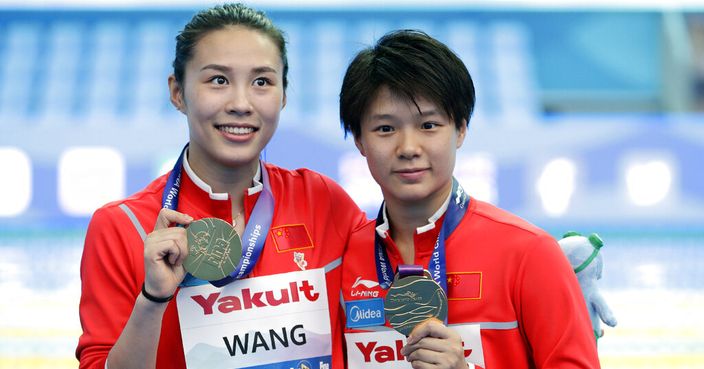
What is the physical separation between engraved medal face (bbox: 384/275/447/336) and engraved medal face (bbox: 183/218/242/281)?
0.38m

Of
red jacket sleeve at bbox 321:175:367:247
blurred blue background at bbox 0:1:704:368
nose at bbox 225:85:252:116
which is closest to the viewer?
nose at bbox 225:85:252:116

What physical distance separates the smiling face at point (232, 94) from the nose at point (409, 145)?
0.34 metres

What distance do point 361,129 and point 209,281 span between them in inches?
19.7

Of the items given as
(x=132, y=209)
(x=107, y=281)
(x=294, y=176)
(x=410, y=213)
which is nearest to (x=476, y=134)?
(x=294, y=176)

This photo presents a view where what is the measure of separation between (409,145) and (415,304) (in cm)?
36

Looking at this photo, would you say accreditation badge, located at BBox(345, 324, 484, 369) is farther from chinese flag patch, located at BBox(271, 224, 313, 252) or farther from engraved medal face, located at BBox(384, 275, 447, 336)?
chinese flag patch, located at BBox(271, 224, 313, 252)

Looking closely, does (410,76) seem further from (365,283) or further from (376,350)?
(376,350)

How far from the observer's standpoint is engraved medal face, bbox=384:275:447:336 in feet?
6.68

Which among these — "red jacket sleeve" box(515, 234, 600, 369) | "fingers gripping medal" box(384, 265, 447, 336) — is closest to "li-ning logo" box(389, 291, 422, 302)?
"fingers gripping medal" box(384, 265, 447, 336)

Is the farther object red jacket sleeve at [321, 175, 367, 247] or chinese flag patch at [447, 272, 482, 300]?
red jacket sleeve at [321, 175, 367, 247]

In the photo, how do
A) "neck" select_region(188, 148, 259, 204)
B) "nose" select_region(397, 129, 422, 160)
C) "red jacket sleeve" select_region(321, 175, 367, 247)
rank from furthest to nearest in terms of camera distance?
1. "red jacket sleeve" select_region(321, 175, 367, 247)
2. "neck" select_region(188, 148, 259, 204)
3. "nose" select_region(397, 129, 422, 160)

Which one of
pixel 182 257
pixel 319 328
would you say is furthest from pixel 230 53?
pixel 319 328

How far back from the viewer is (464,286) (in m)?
2.20

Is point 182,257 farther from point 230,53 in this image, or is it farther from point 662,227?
point 662,227
